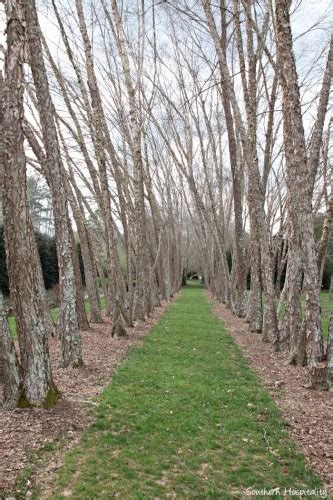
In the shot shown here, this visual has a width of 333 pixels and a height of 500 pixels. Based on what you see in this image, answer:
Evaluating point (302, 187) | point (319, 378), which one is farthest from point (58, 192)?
point (319, 378)

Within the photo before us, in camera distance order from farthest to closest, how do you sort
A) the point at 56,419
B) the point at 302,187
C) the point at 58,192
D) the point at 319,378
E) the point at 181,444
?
the point at 58,192 < the point at 302,187 < the point at 319,378 < the point at 56,419 < the point at 181,444

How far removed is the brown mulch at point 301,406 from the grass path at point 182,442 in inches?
5.4

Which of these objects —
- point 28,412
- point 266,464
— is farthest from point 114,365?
point 266,464

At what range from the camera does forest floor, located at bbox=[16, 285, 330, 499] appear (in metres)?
3.50

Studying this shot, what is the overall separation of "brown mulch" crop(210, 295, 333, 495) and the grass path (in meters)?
0.14

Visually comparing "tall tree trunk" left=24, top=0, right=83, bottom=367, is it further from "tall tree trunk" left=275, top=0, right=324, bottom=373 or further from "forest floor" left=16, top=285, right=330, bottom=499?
"tall tree trunk" left=275, top=0, right=324, bottom=373

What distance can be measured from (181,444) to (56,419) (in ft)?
4.68

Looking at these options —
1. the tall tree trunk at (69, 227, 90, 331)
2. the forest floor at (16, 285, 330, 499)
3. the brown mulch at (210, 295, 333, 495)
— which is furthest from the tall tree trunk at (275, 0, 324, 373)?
the tall tree trunk at (69, 227, 90, 331)

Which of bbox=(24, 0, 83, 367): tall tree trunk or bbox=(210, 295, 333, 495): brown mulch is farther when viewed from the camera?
bbox=(24, 0, 83, 367): tall tree trunk

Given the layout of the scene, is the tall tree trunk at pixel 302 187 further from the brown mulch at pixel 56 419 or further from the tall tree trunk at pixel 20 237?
the tall tree trunk at pixel 20 237

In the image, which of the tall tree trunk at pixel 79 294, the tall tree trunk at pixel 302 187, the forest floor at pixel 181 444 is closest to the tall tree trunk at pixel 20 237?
the forest floor at pixel 181 444

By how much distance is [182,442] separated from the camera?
4.34 meters

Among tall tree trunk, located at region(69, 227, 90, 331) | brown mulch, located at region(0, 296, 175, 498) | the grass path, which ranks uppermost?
tall tree trunk, located at region(69, 227, 90, 331)

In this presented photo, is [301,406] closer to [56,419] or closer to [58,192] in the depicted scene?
[56,419]
